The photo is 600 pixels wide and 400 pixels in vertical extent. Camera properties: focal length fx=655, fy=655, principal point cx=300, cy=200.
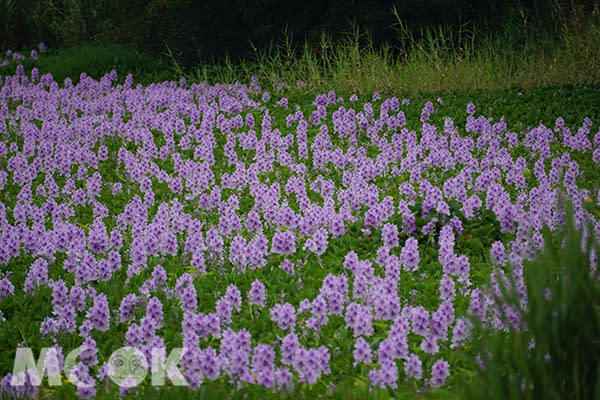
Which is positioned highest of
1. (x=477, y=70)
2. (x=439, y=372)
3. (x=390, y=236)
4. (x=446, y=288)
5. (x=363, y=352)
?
(x=477, y=70)

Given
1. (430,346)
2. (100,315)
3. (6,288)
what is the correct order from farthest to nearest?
(6,288) → (100,315) → (430,346)

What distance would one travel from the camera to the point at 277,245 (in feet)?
15.7

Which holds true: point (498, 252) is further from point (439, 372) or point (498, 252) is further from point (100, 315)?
point (100, 315)

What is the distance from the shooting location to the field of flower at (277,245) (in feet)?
11.4

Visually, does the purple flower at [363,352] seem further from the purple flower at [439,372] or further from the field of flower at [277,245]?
the purple flower at [439,372]

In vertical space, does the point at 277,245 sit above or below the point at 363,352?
above

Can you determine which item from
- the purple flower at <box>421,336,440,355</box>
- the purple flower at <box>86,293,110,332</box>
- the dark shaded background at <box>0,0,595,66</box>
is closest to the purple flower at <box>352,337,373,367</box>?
the purple flower at <box>421,336,440,355</box>

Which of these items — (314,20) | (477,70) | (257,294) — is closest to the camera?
(257,294)

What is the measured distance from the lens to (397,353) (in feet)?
11.4

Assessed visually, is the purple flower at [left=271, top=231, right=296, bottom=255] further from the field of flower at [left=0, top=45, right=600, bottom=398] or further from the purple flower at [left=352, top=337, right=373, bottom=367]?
the purple flower at [left=352, top=337, right=373, bottom=367]

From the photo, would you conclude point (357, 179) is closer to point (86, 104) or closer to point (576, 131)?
point (576, 131)

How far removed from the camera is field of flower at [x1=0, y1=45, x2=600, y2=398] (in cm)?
349

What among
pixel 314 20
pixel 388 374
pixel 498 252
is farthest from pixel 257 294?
pixel 314 20

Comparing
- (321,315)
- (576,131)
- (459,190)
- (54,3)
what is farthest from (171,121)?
(54,3)
